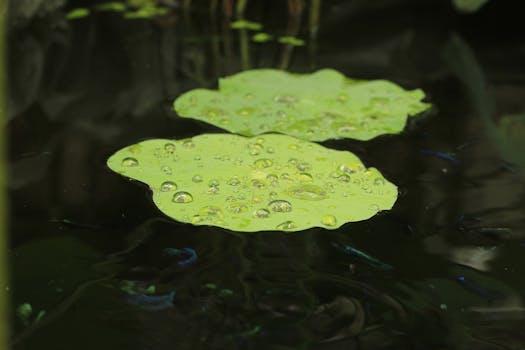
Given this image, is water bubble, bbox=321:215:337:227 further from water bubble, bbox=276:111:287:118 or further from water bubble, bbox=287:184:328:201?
water bubble, bbox=276:111:287:118

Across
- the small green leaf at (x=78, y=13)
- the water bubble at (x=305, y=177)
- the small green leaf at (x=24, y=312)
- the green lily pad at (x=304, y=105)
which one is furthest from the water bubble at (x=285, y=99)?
the small green leaf at (x=78, y=13)

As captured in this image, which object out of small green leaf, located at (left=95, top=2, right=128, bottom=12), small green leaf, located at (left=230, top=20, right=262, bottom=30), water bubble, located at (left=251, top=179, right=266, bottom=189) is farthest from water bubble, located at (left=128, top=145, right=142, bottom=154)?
small green leaf, located at (left=95, top=2, right=128, bottom=12)

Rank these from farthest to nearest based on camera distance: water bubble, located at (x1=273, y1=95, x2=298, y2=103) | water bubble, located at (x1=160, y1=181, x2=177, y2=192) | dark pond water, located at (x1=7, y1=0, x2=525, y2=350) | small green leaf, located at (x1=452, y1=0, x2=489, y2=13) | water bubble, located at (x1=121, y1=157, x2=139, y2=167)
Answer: small green leaf, located at (x1=452, y1=0, x2=489, y2=13) → water bubble, located at (x1=273, y1=95, x2=298, y2=103) → water bubble, located at (x1=121, y1=157, x2=139, y2=167) → water bubble, located at (x1=160, y1=181, x2=177, y2=192) → dark pond water, located at (x1=7, y1=0, x2=525, y2=350)

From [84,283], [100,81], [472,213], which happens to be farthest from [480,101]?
[84,283]

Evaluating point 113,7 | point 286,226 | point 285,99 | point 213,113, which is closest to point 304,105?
point 285,99

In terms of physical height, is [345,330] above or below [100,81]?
below

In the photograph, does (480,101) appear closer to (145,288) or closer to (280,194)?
(280,194)

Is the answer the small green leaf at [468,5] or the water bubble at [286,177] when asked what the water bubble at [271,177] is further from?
the small green leaf at [468,5]
